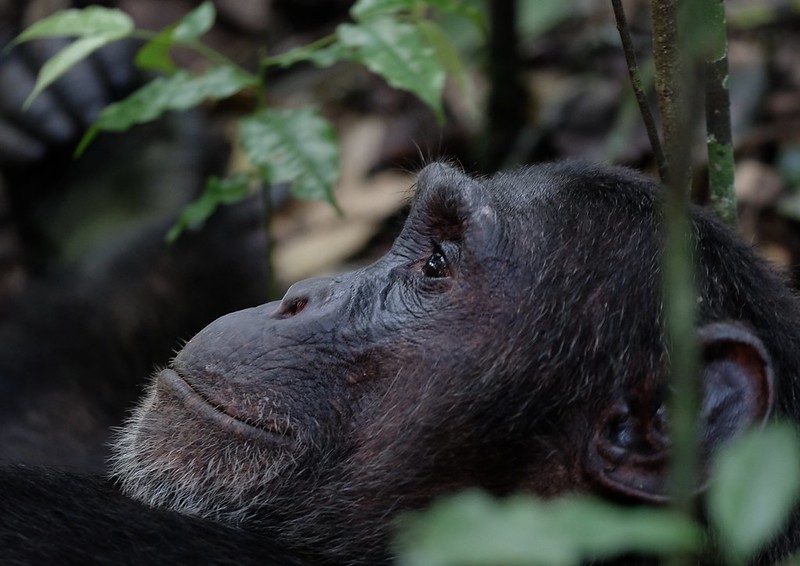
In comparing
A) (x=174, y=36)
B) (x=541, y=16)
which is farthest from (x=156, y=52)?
(x=541, y=16)

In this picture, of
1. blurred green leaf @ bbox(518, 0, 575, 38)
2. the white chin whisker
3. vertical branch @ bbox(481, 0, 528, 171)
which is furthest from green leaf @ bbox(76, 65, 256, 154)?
blurred green leaf @ bbox(518, 0, 575, 38)

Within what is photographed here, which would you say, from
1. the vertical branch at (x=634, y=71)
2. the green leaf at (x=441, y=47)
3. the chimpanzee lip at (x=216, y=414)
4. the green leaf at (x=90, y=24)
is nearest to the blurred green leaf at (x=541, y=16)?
the green leaf at (x=441, y=47)

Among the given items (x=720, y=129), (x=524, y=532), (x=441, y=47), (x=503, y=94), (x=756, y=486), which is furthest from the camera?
(x=503, y=94)

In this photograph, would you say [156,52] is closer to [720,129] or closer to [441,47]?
[441,47]

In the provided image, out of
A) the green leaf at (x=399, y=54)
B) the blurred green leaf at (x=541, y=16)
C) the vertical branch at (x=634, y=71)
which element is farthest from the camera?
the blurred green leaf at (x=541, y=16)

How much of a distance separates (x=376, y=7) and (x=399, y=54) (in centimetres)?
22

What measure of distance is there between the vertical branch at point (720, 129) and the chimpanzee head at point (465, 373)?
32 centimetres

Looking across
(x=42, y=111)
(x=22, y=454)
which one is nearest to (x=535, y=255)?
(x=22, y=454)

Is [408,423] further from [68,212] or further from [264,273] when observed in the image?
[68,212]

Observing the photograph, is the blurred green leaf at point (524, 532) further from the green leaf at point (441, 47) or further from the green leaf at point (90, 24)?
the green leaf at point (90, 24)

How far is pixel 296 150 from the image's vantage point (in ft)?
12.0

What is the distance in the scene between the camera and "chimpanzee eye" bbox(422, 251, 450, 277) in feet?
9.27

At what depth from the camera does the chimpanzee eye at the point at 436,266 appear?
9.27 ft

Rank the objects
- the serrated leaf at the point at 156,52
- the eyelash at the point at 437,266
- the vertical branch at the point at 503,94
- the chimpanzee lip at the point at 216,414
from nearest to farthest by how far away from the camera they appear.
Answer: the chimpanzee lip at the point at 216,414, the eyelash at the point at 437,266, the serrated leaf at the point at 156,52, the vertical branch at the point at 503,94
